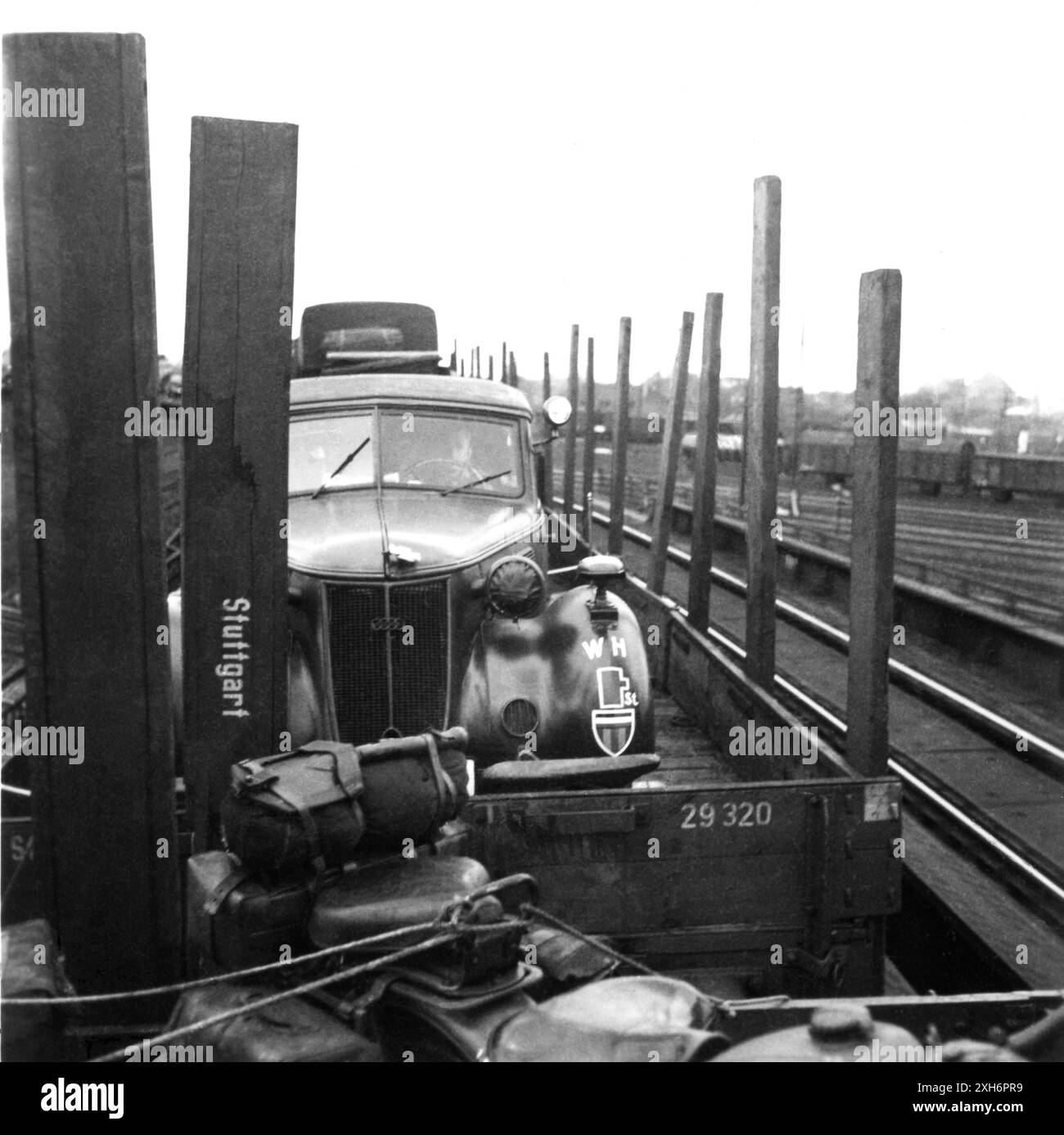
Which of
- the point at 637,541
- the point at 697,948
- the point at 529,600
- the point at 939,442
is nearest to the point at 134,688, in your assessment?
the point at 697,948

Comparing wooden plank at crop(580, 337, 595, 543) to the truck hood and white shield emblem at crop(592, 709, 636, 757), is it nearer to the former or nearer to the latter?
the truck hood

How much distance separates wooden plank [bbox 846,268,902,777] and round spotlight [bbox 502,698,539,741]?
5.50 feet

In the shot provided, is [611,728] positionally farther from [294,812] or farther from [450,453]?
[294,812]

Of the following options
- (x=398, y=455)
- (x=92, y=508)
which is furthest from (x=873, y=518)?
(x=92, y=508)

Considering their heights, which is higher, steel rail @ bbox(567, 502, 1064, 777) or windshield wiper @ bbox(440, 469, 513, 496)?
windshield wiper @ bbox(440, 469, 513, 496)

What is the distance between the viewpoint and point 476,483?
8.50 meters

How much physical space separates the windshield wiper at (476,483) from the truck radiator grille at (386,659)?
1232 mm

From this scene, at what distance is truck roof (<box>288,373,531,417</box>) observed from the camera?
27.8 feet

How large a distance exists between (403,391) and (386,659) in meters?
2.10

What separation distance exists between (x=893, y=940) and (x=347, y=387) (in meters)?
4.66

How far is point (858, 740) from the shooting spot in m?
7.19

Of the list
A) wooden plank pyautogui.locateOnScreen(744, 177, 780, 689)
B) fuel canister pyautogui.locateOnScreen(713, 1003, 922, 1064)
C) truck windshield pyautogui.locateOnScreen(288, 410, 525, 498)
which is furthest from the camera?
A: wooden plank pyautogui.locateOnScreen(744, 177, 780, 689)

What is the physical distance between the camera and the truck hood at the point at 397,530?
7.16 meters

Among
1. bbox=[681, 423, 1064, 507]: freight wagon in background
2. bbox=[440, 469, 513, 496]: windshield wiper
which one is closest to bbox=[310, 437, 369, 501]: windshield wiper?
bbox=[440, 469, 513, 496]: windshield wiper
